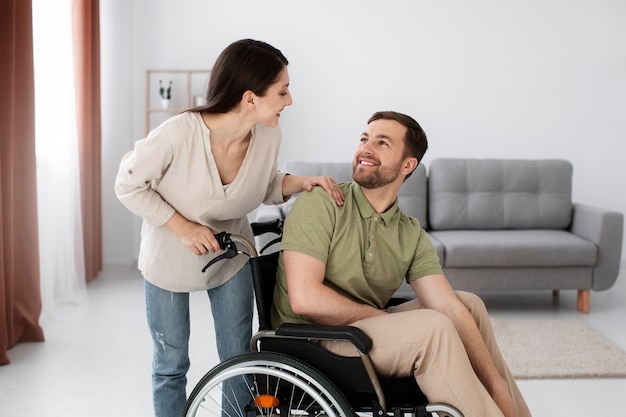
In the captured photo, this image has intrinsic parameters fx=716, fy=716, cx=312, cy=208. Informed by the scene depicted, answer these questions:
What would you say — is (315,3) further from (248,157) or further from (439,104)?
(248,157)

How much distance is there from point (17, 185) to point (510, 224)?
278cm

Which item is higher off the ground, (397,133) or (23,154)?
(397,133)

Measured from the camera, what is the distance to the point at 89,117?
14.6 feet

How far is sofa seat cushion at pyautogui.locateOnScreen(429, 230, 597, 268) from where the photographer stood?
3.87m

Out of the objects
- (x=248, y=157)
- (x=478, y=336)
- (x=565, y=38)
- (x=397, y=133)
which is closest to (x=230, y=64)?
(x=248, y=157)

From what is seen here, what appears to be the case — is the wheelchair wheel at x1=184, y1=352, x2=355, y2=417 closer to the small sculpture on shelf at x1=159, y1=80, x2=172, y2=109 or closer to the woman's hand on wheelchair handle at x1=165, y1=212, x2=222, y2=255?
the woman's hand on wheelchair handle at x1=165, y1=212, x2=222, y2=255

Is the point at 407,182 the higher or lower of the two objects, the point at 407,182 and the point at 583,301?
the higher

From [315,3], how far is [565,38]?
1778 millimetres

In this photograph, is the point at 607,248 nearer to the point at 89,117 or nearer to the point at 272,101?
the point at 272,101

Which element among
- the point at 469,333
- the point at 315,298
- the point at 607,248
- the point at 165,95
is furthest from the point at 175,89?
the point at 469,333

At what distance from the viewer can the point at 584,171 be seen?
5133mm

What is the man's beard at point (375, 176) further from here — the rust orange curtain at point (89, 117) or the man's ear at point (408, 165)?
the rust orange curtain at point (89, 117)

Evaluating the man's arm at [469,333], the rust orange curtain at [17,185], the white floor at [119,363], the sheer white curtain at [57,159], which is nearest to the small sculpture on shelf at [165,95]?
the sheer white curtain at [57,159]

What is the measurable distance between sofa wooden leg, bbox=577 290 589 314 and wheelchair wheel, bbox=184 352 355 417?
106 inches
